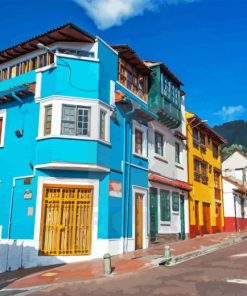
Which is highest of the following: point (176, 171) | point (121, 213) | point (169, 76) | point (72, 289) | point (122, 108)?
point (169, 76)

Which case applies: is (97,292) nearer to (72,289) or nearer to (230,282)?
(72,289)

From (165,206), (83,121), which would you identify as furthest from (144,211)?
(83,121)

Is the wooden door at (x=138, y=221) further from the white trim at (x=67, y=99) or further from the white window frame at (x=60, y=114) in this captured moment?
the white trim at (x=67, y=99)

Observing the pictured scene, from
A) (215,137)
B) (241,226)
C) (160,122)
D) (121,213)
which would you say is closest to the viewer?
(121,213)

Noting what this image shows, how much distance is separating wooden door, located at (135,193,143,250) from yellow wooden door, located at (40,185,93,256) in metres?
3.32

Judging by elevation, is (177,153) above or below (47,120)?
above

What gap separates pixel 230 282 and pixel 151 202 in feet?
33.9

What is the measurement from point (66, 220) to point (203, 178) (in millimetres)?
15344

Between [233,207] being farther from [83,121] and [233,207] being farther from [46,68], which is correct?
[46,68]

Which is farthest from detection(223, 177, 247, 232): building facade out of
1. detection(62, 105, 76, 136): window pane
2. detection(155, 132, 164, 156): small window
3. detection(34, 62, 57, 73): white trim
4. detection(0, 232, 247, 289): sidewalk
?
detection(34, 62, 57, 73): white trim

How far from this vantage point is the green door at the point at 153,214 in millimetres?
19438

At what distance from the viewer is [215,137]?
31.1m

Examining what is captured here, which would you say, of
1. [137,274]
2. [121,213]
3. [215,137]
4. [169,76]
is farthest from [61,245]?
[215,137]

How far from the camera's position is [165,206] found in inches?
830
